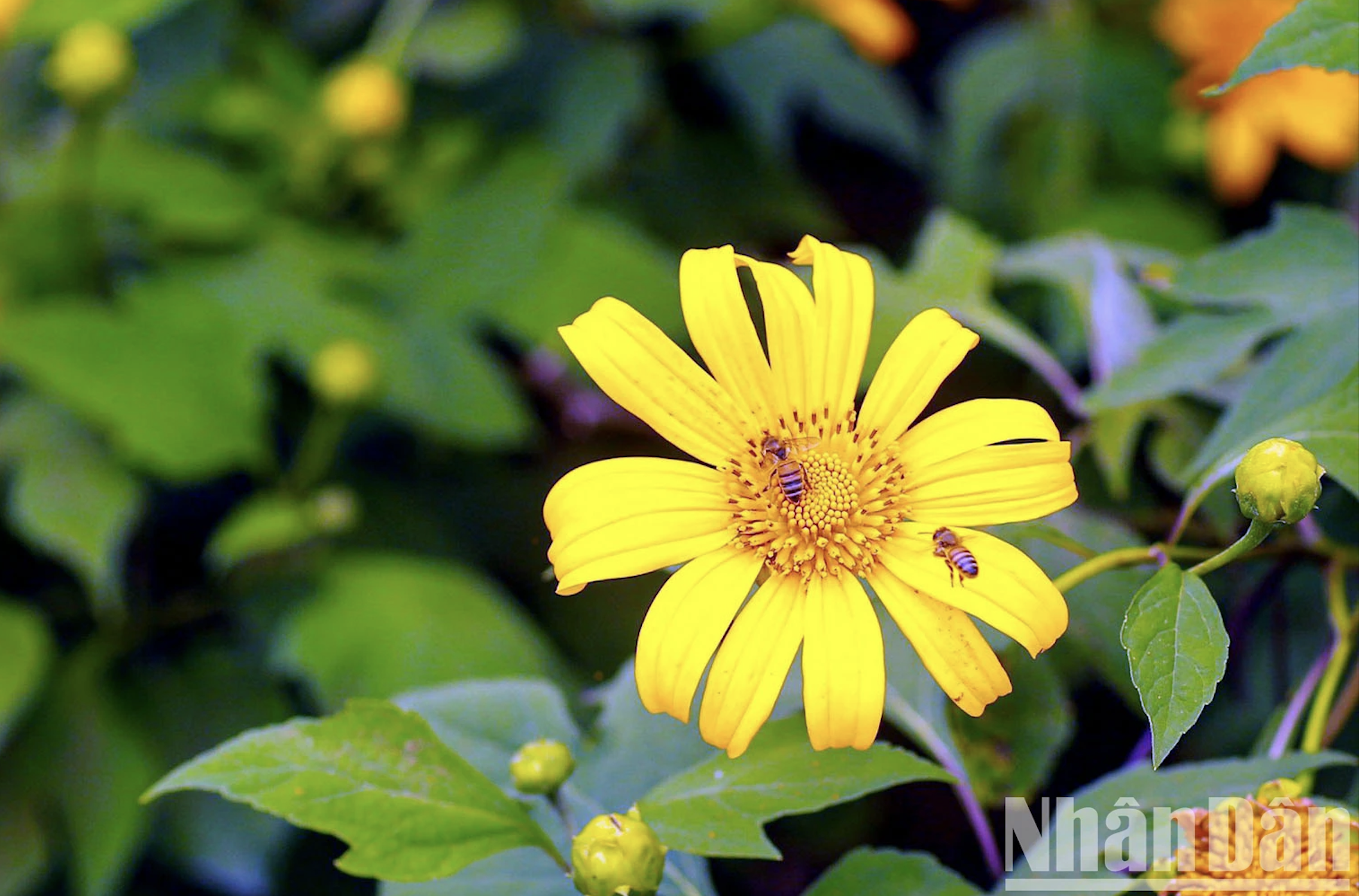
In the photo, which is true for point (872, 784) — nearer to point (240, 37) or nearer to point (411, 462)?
point (411, 462)

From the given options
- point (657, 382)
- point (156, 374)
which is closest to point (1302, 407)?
point (657, 382)

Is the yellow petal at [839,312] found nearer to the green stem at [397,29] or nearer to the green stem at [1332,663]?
the green stem at [1332,663]

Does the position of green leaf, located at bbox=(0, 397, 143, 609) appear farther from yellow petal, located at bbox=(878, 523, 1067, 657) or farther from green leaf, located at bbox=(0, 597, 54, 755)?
yellow petal, located at bbox=(878, 523, 1067, 657)

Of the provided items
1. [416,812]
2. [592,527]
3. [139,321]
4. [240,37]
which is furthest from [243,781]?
[240,37]

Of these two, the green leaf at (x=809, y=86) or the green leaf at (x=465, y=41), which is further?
the green leaf at (x=809, y=86)

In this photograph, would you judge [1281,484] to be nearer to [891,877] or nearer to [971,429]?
[971,429]

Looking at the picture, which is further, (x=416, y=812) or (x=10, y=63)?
(x=10, y=63)

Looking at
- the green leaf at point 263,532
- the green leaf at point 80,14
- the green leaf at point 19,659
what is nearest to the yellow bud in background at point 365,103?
the green leaf at point 80,14
